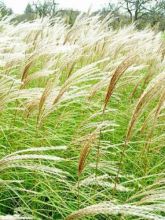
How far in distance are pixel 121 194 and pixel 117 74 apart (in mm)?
722

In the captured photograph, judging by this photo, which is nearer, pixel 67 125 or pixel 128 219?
pixel 128 219

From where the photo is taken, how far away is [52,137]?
6.39 ft

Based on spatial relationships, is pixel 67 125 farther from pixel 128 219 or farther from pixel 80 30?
pixel 80 30

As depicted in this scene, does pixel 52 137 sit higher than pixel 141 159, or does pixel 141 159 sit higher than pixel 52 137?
pixel 52 137

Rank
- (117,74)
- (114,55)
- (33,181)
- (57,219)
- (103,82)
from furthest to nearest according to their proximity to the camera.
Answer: (114,55) < (103,82) < (33,181) < (57,219) < (117,74)


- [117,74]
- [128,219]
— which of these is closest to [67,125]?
[128,219]

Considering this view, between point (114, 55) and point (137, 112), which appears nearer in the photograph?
point (137, 112)

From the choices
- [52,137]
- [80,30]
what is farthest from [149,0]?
[52,137]

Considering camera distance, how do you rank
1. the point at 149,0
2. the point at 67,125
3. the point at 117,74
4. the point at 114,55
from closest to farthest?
1. the point at 117,74
2. the point at 67,125
3. the point at 114,55
4. the point at 149,0

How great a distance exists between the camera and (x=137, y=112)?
1399 mm

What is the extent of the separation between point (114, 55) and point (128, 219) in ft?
8.47

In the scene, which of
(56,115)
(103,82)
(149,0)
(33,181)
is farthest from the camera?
(149,0)

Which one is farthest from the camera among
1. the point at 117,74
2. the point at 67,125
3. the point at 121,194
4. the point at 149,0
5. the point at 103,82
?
the point at 149,0

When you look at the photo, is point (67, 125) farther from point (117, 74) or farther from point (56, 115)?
point (117, 74)
